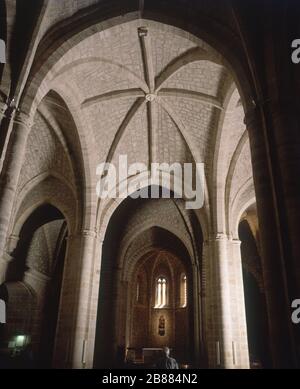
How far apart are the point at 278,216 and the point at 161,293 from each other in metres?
25.3

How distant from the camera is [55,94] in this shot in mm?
10172

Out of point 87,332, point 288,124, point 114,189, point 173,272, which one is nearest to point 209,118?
point 114,189

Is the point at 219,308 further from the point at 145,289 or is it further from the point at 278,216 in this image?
the point at 145,289

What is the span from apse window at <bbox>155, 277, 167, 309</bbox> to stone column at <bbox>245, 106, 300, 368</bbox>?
24.8m

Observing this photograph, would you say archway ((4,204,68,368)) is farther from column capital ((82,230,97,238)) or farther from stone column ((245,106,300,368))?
stone column ((245,106,300,368))

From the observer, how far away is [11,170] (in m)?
5.82

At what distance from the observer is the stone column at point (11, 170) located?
5563 mm

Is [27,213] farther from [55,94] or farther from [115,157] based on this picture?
[55,94]

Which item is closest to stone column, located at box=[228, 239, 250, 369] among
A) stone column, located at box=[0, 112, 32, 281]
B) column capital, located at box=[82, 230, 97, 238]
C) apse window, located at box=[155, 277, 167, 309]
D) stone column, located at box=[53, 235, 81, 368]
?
column capital, located at box=[82, 230, 97, 238]

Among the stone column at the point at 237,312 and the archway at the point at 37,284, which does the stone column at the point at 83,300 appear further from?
the archway at the point at 37,284

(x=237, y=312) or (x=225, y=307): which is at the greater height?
(x=225, y=307)

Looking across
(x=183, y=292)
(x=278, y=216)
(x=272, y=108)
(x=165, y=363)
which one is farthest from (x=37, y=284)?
(x=272, y=108)

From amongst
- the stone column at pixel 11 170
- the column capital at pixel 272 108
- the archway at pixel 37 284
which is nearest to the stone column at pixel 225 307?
the column capital at pixel 272 108
